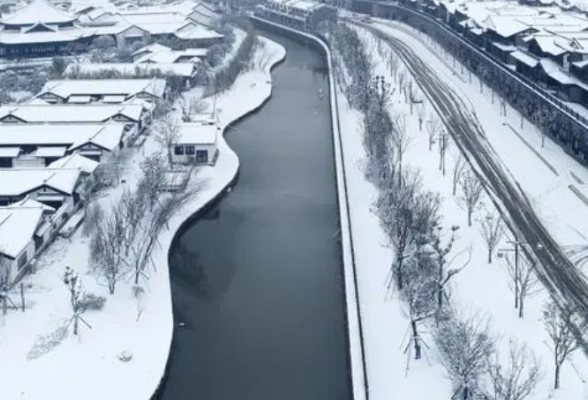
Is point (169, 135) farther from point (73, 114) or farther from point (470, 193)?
point (470, 193)

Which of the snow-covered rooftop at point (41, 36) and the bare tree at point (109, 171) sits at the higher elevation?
the snow-covered rooftop at point (41, 36)

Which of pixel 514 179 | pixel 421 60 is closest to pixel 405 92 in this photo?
pixel 421 60

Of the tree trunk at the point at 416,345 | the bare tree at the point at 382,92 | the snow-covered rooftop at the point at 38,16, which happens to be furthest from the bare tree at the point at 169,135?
the snow-covered rooftop at the point at 38,16

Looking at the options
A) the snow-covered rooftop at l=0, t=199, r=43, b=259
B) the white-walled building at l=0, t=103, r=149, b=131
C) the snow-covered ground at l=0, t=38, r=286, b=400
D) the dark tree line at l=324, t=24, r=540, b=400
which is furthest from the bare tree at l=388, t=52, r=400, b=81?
the snow-covered rooftop at l=0, t=199, r=43, b=259

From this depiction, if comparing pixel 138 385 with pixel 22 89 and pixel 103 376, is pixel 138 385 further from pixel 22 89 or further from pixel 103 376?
pixel 22 89

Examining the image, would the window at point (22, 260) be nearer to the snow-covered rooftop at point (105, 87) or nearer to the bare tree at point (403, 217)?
the bare tree at point (403, 217)

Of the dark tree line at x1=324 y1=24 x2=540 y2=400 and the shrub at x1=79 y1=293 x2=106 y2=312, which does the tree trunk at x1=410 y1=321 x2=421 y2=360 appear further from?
the shrub at x1=79 y1=293 x2=106 y2=312

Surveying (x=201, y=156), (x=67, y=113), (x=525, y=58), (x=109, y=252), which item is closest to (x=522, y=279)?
(x=109, y=252)
